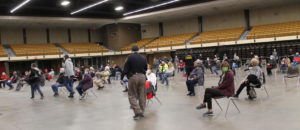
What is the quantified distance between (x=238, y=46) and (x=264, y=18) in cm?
570

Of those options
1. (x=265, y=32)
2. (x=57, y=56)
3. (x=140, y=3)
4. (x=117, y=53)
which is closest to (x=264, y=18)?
(x=265, y=32)

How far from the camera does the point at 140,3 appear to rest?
2311 centimetres

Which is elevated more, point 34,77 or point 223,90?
point 34,77

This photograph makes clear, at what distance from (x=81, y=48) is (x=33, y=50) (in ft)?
17.9

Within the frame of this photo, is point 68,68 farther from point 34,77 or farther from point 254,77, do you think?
point 254,77

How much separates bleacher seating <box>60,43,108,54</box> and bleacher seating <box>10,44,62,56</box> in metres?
1.66

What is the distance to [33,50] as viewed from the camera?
89.2 ft

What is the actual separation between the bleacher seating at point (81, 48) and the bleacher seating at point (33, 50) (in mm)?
1659

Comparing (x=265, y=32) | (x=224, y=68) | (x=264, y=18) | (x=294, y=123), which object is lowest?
(x=294, y=123)

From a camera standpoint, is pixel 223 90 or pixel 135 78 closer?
pixel 223 90

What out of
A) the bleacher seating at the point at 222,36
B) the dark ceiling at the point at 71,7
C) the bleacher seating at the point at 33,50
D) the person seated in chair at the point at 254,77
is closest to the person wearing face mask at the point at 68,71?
the person seated in chair at the point at 254,77

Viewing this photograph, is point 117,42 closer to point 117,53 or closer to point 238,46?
point 117,53

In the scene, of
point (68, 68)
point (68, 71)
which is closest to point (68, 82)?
point (68, 71)

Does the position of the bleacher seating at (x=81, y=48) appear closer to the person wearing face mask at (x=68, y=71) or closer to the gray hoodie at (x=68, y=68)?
the person wearing face mask at (x=68, y=71)
